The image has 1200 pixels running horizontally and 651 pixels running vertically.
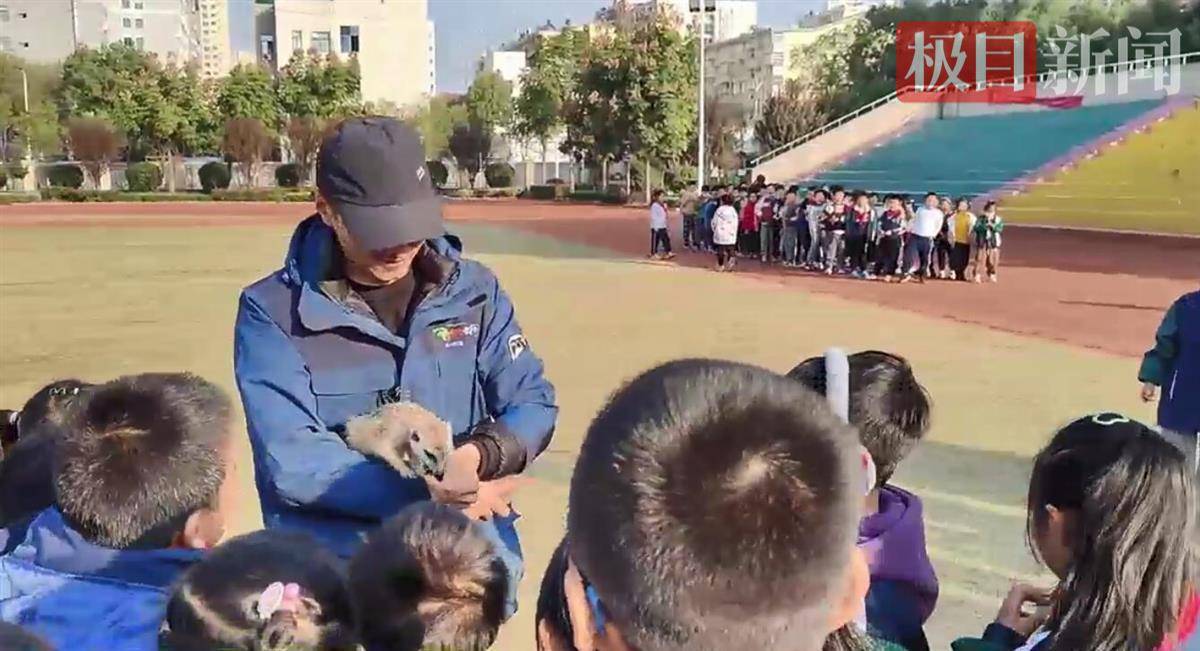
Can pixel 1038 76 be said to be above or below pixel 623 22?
below

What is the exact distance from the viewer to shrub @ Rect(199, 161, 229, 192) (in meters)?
53.9

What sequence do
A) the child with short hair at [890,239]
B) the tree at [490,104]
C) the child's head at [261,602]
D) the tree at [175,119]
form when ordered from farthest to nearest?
the tree at [490,104], the tree at [175,119], the child with short hair at [890,239], the child's head at [261,602]

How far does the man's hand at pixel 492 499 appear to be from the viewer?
6.65ft

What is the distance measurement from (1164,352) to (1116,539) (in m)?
2.60

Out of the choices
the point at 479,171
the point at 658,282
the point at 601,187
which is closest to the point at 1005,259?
the point at 658,282

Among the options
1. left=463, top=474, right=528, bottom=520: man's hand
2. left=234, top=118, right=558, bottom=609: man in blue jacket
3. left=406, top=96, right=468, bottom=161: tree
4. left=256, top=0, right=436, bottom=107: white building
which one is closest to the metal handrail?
left=406, top=96, right=468, bottom=161: tree

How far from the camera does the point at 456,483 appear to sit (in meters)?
1.97

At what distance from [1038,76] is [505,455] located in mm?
40129

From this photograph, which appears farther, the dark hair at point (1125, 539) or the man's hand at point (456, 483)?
the man's hand at point (456, 483)

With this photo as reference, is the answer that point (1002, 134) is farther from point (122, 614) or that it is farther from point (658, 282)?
point (122, 614)

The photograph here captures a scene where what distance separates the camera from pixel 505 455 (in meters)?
2.11

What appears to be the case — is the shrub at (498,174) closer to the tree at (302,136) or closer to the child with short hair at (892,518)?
the tree at (302,136)

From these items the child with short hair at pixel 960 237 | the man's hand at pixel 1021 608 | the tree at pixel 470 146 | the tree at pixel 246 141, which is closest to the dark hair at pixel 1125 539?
the man's hand at pixel 1021 608

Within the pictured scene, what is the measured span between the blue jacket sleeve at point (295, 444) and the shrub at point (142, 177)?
53853 mm
